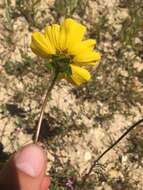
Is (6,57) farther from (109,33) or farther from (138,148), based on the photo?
(138,148)

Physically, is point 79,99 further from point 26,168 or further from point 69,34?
→ point 26,168

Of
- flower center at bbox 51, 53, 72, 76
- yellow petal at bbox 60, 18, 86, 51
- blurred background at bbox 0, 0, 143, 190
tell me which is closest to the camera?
flower center at bbox 51, 53, 72, 76

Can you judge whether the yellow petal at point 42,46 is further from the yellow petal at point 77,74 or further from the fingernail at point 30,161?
the fingernail at point 30,161

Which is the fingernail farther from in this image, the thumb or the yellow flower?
the yellow flower

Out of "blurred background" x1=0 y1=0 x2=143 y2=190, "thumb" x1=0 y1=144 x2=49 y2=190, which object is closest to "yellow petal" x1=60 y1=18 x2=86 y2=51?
"thumb" x1=0 y1=144 x2=49 y2=190

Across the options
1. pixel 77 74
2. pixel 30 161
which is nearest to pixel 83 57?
pixel 77 74

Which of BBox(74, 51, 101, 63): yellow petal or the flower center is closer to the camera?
the flower center

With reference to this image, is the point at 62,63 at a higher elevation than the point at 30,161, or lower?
higher
